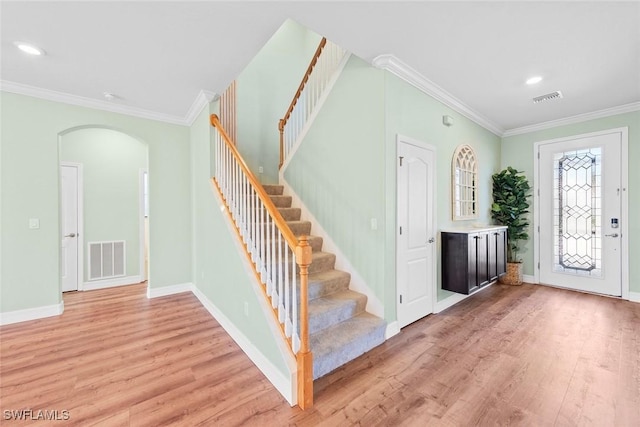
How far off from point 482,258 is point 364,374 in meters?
2.35

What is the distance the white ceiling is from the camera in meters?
2.00

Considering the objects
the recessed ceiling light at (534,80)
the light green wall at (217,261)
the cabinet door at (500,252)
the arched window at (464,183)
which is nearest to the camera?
the light green wall at (217,261)

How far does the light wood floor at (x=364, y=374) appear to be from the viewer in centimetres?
178

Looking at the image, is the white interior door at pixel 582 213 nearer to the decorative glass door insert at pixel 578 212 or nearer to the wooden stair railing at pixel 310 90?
the decorative glass door insert at pixel 578 212

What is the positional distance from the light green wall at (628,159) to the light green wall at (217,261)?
491cm

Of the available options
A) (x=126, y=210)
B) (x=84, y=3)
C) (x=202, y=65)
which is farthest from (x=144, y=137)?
(x=84, y=3)

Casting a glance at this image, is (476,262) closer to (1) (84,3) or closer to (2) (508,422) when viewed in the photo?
(2) (508,422)

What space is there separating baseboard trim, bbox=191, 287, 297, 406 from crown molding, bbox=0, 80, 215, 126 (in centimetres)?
270

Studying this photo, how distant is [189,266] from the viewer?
177 inches

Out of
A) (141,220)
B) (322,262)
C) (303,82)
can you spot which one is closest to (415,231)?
(322,262)

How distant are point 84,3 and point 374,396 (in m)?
3.50

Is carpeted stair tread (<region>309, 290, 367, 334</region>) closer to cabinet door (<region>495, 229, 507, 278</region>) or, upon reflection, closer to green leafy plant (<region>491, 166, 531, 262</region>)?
cabinet door (<region>495, 229, 507, 278</region>)
